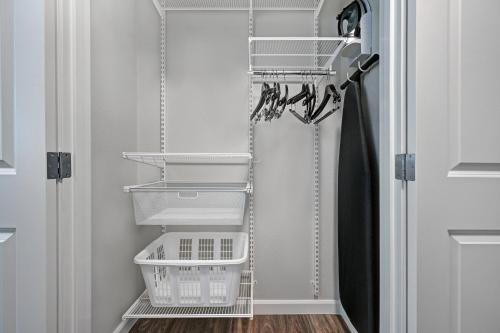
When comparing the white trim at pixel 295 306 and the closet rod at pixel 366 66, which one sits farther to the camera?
the white trim at pixel 295 306

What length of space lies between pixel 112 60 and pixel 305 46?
117 cm

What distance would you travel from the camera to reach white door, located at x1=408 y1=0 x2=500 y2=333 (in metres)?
0.87

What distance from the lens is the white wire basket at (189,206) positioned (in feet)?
4.64

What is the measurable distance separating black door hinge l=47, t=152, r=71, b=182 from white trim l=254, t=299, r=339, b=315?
1383 millimetres

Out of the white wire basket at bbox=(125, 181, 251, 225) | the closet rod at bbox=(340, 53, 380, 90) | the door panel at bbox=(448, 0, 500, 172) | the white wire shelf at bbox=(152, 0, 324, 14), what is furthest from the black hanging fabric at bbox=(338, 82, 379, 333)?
the white wire shelf at bbox=(152, 0, 324, 14)

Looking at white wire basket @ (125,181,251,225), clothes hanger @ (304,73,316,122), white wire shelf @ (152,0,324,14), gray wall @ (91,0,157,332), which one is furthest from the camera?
white wire shelf @ (152,0,324,14)

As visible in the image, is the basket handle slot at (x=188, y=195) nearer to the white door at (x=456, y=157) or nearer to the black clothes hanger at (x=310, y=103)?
the black clothes hanger at (x=310, y=103)

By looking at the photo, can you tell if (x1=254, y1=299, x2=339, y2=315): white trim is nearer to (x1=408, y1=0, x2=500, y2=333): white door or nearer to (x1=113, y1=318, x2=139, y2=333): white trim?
(x1=113, y1=318, x2=139, y2=333): white trim

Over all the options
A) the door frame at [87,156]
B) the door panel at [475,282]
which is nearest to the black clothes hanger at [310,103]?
the door frame at [87,156]

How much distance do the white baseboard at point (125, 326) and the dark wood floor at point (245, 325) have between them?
0.09 feet

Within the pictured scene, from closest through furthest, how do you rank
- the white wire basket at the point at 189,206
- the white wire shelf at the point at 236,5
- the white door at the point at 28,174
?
the white door at the point at 28,174 < the white wire basket at the point at 189,206 < the white wire shelf at the point at 236,5

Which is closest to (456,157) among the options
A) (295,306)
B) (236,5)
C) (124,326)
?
(295,306)

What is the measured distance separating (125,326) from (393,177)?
1.54 meters

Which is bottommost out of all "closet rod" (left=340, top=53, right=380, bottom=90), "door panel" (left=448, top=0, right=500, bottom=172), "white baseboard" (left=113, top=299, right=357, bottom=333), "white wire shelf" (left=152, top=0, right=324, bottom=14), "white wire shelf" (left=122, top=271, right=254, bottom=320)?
"white baseboard" (left=113, top=299, right=357, bottom=333)
